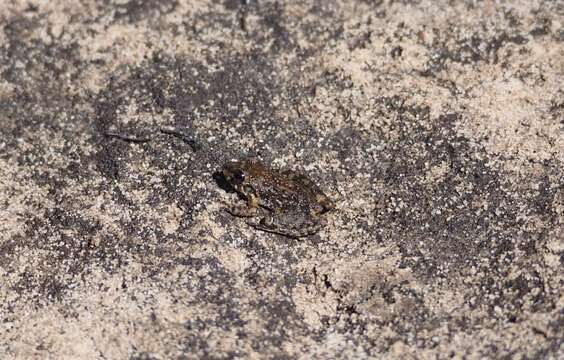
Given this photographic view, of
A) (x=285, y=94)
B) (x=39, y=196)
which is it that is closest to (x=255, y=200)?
(x=285, y=94)

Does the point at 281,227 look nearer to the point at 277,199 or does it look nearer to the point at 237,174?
the point at 277,199

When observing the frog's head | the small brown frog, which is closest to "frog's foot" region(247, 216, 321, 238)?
the small brown frog

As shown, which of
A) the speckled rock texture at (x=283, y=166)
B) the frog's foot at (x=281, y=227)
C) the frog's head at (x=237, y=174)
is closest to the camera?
the speckled rock texture at (x=283, y=166)

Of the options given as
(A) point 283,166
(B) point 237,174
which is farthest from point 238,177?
(A) point 283,166

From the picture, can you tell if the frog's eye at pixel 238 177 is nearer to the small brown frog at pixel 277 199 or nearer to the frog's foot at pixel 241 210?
the small brown frog at pixel 277 199

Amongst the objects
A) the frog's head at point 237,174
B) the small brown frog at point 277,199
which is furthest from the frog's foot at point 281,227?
the frog's head at point 237,174

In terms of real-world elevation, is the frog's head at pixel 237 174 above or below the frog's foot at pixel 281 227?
above

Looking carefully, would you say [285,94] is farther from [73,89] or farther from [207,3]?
[73,89]

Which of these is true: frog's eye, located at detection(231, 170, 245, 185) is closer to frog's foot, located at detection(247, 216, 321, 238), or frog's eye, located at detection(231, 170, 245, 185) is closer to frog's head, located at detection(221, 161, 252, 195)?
frog's head, located at detection(221, 161, 252, 195)
